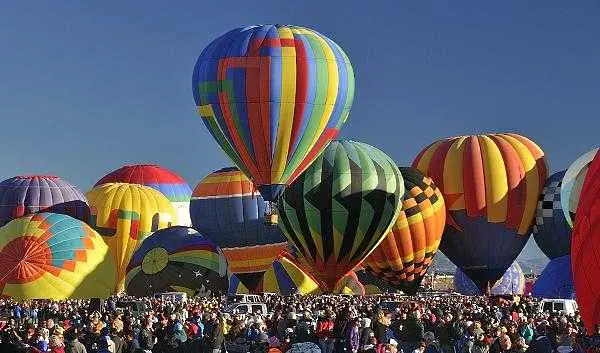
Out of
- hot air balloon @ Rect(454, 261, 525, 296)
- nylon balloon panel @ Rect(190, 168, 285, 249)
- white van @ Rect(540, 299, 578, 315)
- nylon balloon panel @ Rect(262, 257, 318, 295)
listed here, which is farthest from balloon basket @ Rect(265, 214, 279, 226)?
hot air balloon @ Rect(454, 261, 525, 296)

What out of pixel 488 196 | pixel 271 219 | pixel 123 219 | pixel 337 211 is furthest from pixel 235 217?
pixel 488 196

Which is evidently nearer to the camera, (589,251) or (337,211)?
(589,251)

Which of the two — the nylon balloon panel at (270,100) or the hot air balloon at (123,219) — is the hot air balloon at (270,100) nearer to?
the nylon balloon panel at (270,100)

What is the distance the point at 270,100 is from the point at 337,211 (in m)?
5.17

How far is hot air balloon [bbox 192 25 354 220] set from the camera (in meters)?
36.3

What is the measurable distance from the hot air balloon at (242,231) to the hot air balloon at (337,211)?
22.0 ft

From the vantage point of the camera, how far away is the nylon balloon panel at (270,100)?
36281mm

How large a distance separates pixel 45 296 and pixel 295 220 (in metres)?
8.85

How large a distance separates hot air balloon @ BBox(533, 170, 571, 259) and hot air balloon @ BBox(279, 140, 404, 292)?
682 cm

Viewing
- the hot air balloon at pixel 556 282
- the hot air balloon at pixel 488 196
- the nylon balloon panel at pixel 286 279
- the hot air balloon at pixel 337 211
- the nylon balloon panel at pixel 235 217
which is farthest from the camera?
the nylon balloon panel at pixel 235 217

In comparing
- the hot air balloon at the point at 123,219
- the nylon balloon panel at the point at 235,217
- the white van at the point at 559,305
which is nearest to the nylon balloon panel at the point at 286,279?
the nylon balloon panel at the point at 235,217

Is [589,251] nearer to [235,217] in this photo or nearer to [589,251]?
[589,251]

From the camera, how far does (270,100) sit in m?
36.3

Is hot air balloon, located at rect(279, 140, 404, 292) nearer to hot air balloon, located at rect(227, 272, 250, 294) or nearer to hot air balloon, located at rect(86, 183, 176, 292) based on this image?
hot air balloon, located at rect(227, 272, 250, 294)
